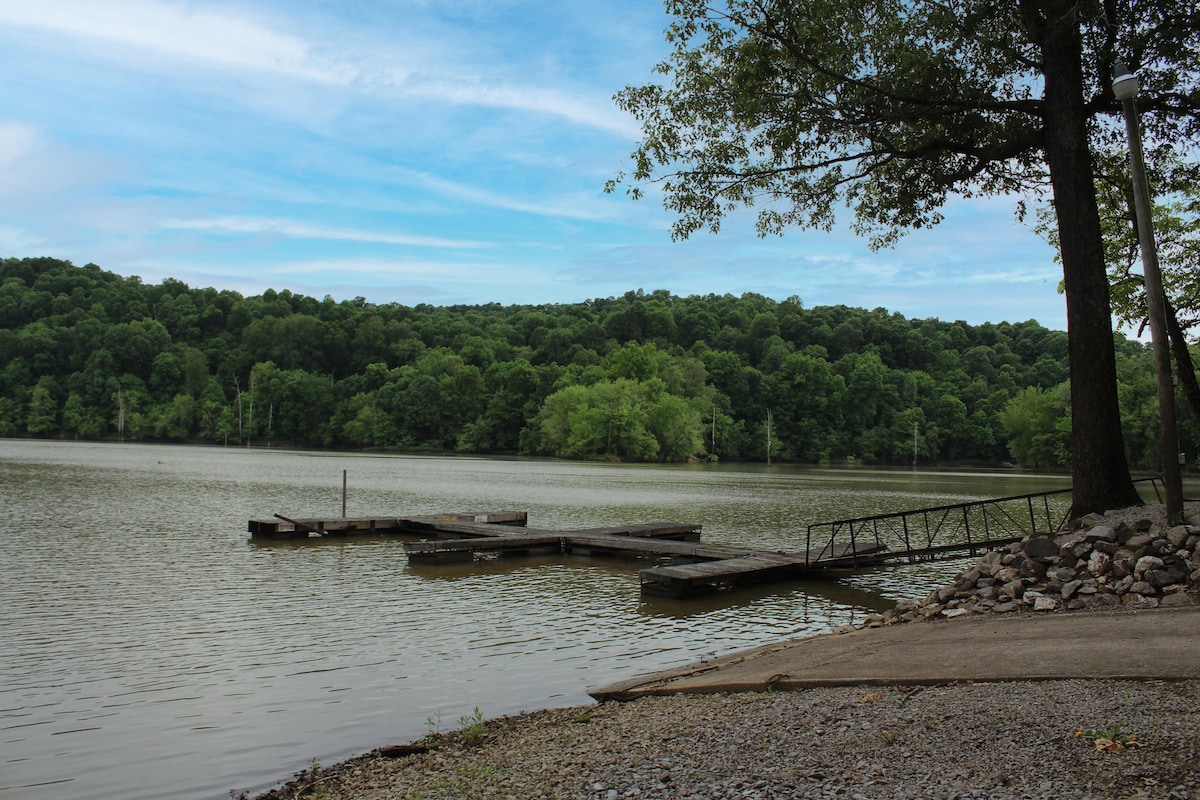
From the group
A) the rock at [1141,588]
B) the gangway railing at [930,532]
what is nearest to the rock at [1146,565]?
the rock at [1141,588]

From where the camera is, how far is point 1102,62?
15.1m

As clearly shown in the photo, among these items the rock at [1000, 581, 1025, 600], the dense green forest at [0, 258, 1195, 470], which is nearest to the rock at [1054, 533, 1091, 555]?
the rock at [1000, 581, 1025, 600]

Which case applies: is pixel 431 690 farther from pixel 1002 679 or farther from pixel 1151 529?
pixel 1151 529

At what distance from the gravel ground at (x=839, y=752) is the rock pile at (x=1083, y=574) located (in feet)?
13.0

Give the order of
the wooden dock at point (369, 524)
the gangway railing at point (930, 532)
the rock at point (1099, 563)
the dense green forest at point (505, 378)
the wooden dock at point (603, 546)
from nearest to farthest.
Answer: the rock at point (1099, 563) → the wooden dock at point (603, 546) → the gangway railing at point (930, 532) → the wooden dock at point (369, 524) → the dense green forest at point (505, 378)

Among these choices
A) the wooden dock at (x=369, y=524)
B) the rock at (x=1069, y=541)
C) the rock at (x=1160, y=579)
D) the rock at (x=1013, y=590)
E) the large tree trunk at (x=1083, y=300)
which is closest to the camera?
the rock at (x=1160, y=579)

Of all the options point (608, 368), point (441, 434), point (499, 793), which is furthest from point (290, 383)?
point (499, 793)

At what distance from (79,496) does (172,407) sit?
114m

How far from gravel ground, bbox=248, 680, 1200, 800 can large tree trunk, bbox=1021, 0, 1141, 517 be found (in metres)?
7.53

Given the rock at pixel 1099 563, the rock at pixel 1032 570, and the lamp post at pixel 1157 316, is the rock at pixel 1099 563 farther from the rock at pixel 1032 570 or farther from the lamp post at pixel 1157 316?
the lamp post at pixel 1157 316

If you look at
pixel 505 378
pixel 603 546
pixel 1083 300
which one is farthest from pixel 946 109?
pixel 505 378

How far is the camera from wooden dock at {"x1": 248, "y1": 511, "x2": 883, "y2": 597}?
1672 centimetres

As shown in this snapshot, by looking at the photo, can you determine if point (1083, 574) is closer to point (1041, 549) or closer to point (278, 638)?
point (1041, 549)

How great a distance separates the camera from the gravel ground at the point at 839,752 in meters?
4.84
